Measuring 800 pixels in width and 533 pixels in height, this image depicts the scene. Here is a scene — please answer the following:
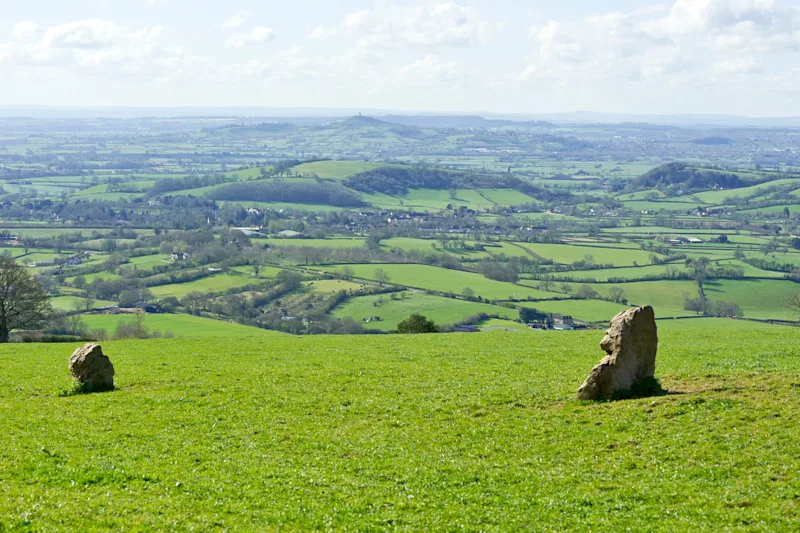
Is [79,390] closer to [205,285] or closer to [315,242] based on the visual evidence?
[205,285]

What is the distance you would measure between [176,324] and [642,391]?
6603cm

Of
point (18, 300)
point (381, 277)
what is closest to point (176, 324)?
point (18, 300)

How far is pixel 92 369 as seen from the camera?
95.1 feet

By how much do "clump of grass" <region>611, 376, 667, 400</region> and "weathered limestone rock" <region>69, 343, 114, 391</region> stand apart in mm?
18803

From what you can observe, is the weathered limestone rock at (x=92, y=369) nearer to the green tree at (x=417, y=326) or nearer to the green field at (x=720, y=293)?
the green tree at (x=417, y=326)

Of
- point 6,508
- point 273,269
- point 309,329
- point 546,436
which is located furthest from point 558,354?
point 273,269

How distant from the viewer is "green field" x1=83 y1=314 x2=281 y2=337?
247 ft

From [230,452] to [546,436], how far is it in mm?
8814

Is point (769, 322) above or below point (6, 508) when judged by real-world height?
below

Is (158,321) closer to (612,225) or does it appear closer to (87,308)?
(87,308)

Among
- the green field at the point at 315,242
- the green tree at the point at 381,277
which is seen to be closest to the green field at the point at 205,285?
the green tree at the point at 381,277

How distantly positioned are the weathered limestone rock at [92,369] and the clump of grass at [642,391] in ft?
61.7

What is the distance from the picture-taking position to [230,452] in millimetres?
20781

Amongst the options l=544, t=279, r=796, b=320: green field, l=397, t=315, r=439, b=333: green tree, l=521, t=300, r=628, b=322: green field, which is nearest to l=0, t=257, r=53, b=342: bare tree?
l=397, t=315, r=439, b=333: green tree
